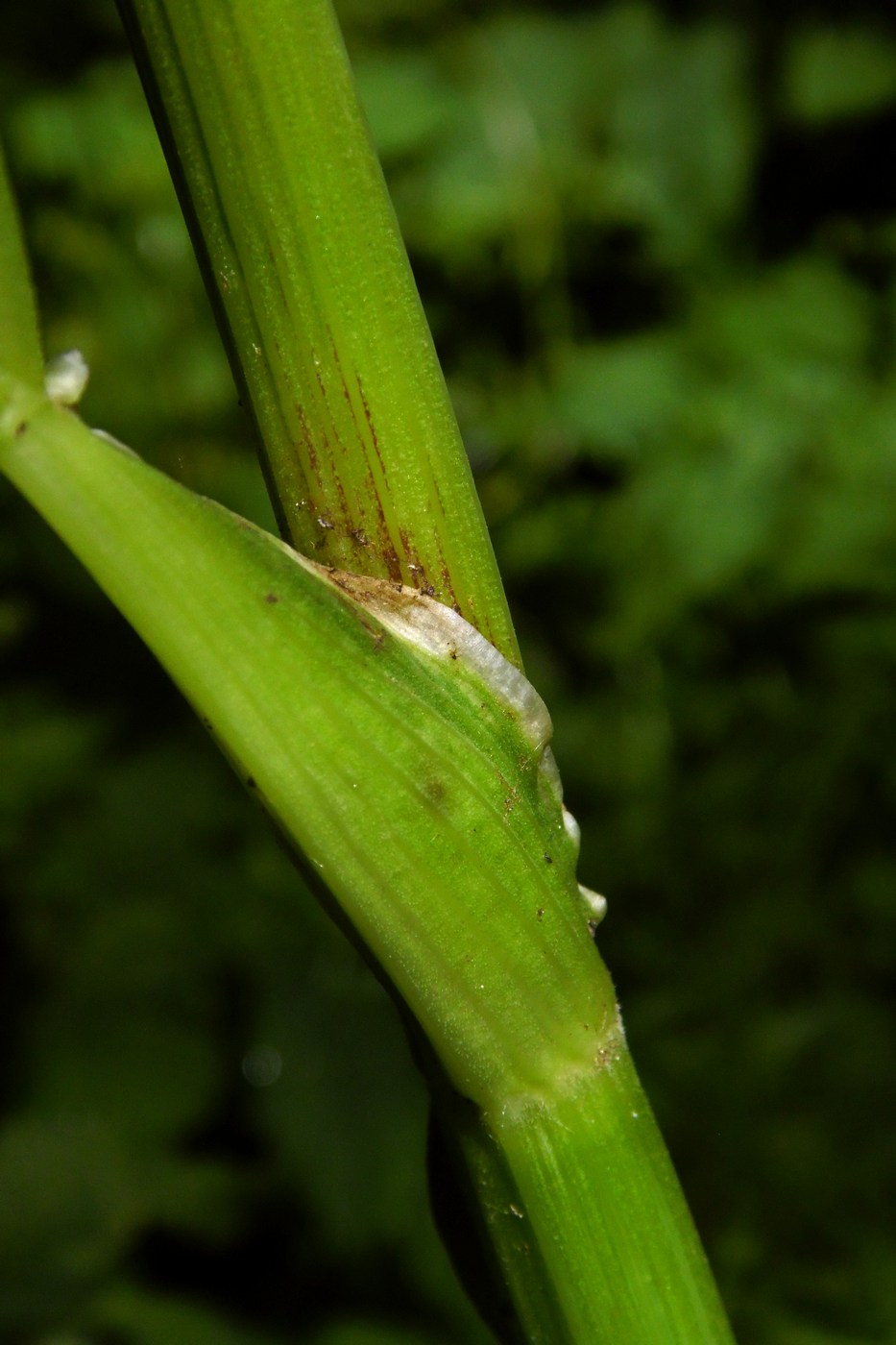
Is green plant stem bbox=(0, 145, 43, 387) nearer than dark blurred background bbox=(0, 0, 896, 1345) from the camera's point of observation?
Yes

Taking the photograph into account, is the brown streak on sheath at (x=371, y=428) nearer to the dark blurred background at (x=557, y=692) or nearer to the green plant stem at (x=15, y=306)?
the green plant stem at (x=15, y=306)

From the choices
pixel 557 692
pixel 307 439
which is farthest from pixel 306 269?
pixel 557 692

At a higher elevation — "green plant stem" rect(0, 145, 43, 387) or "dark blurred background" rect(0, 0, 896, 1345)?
"green plant stem" rect(0, 145, 43, 387)

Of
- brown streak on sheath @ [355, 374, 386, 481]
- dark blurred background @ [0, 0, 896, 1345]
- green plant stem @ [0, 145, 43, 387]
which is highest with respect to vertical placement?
green plant stem @ [0, 145, 43, 387]

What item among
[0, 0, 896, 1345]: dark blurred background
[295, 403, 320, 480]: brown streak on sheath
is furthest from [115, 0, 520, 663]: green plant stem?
[0, 0, 896, 1345]: dark blurred background

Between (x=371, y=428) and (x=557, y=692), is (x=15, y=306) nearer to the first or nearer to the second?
(x=371, y=428)

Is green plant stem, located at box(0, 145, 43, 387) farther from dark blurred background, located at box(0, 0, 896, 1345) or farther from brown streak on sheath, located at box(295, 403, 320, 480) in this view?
dark blurred background, located at box(0, 0, 896, 1345)

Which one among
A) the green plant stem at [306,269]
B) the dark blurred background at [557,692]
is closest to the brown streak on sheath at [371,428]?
the green plant stem at [306,269]
